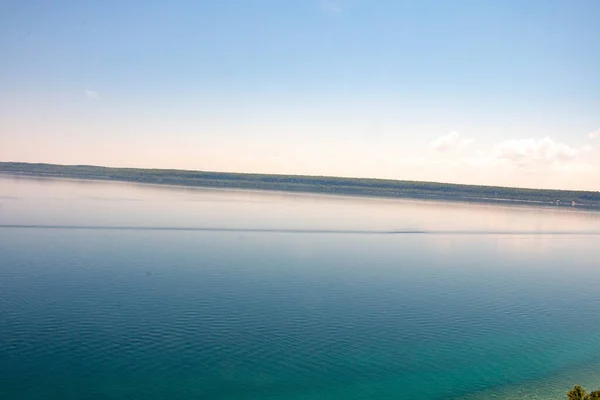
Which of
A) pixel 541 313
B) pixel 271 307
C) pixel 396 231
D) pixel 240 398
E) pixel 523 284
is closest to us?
pixel 240 398

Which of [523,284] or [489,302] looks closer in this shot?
[489,302]

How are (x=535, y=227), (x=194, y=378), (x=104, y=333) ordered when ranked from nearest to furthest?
(x=194, y=378)
(x=104, y=333)
(x=535, y=227)

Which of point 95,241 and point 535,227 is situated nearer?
point 95,241

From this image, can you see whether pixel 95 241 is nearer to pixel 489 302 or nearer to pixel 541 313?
pixel 489 302

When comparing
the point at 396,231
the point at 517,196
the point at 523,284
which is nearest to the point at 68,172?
the point at 517,196

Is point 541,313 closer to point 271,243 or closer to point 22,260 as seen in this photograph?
point 271,243

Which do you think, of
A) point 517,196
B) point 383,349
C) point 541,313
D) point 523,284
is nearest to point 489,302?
point 541,313
